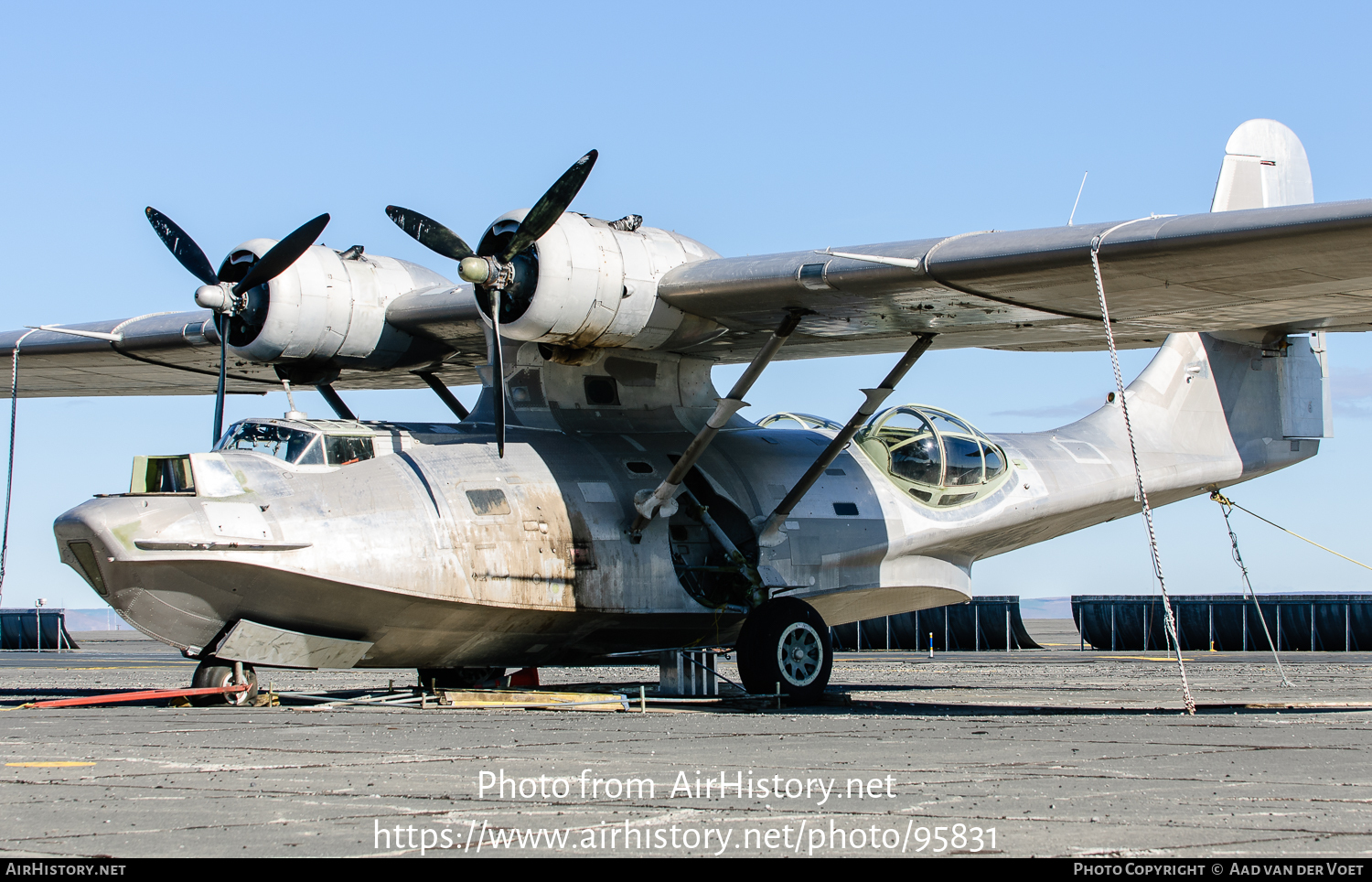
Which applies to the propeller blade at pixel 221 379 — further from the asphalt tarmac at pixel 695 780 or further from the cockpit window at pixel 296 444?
the asphalt tarmac at pixel 695 780

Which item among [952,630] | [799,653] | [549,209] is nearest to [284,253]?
[549,209]

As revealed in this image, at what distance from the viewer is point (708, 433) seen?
14.4 meters

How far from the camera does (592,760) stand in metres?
8.77

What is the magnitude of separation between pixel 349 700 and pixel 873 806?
332 inches

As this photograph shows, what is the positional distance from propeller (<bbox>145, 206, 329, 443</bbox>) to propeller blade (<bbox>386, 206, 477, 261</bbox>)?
1.06 meters

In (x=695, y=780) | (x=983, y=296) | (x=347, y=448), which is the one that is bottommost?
(x=695, y=780)

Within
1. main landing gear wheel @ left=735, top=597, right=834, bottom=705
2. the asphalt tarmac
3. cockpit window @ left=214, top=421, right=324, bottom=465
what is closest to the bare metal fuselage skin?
cockpit window @ left=214, top=421, right=324, bottom=465

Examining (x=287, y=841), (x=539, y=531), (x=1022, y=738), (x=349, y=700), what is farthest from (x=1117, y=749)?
(x=349, y=700)

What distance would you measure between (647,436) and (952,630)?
71.2 feet

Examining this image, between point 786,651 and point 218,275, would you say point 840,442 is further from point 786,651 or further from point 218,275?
point 218,275

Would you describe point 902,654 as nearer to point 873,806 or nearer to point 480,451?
point 480,451

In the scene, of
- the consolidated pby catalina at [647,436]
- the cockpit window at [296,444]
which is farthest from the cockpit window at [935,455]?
the cockpit window at [296,444]

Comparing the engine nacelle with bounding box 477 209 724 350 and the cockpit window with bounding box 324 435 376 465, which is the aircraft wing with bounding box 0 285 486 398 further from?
the cockpit window with bounding box 324 435 376 465

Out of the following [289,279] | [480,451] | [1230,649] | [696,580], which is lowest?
[1230,649]
